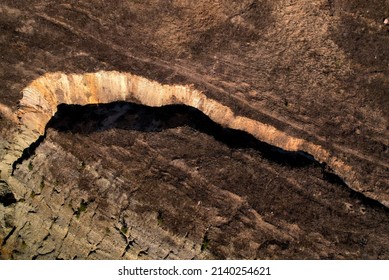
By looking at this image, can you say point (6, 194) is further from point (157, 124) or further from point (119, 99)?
point (157, 124)

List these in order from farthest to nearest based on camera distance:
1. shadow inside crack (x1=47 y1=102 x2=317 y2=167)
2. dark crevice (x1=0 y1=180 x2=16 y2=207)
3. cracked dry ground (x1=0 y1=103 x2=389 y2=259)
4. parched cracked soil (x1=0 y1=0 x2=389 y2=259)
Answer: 1. shadow inside crack (x1=47 y1=102 x2=317 y2=167)
2. dark crevice (x1=0 y1=180 x2=16 y2=207)
3. parched cracked soil (x1=0 y1=0 x2=389 y2=259)
4. cracked dry ground (x1=0 y1=103 x2=389 y2=259)

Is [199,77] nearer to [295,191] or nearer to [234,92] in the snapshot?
[234,92]

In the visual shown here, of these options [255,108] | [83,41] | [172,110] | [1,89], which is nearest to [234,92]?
[255,108]

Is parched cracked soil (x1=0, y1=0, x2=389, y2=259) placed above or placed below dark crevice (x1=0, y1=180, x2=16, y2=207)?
above

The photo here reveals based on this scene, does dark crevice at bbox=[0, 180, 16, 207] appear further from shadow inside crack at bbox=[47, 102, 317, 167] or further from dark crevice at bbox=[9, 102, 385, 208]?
shadow inside crack at bbox=[47, 102, 317, 167]

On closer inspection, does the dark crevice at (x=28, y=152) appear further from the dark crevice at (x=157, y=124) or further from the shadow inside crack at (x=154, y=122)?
the shadow inside crack at (x=154, y=122)

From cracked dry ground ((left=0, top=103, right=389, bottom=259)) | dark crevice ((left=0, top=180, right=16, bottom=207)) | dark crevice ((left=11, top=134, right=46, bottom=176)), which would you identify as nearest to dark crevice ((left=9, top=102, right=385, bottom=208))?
dark crevice ((left=11, top=134, right=46, bottom=176))

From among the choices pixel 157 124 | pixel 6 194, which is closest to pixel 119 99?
pixel 157 124
